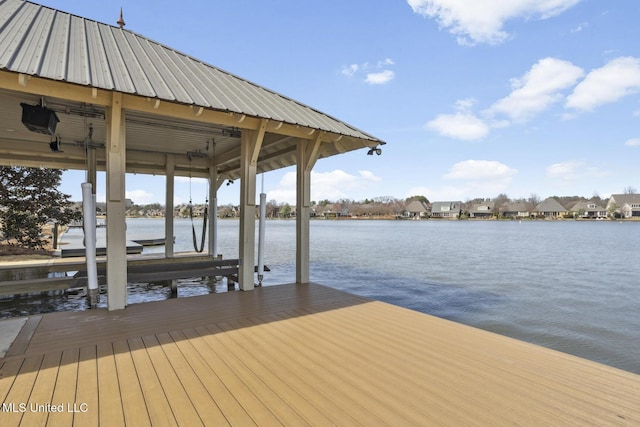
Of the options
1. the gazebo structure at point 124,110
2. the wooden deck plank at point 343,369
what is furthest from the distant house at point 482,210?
the wooden deck plank at point 343,369

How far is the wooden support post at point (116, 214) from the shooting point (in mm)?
3994

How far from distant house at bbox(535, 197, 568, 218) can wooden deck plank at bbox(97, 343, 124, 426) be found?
97547 mm

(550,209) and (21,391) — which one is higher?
(550,209)

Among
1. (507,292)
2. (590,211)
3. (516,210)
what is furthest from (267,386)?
A: (590,211)

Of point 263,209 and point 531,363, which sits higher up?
point 263,209

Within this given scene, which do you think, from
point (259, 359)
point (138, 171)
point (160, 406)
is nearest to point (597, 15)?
point (259, 359)

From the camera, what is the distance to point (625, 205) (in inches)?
2781

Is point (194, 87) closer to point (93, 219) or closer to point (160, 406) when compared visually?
point (93, 219)

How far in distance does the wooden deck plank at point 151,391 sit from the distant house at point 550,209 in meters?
97.3

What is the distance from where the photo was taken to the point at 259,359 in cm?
276

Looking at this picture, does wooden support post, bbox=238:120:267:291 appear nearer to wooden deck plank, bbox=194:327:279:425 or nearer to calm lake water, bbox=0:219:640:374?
wooden deck plank, bbox=194:327:279:425

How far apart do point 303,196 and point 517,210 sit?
9464 cm

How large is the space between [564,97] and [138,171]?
2160 cm

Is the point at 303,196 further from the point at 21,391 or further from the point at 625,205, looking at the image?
the point at 625,205
